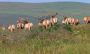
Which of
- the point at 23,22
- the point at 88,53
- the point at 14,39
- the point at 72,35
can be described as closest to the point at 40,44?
the point at 14,39

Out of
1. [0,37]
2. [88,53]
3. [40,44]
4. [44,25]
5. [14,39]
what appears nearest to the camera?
[88,53]

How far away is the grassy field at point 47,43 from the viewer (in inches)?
711

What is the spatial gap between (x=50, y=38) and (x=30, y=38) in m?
1.03

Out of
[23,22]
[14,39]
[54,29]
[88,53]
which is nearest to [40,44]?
[14,39]

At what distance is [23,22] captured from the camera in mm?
35125

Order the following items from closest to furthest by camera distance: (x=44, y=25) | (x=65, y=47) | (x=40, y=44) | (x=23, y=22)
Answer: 1. (x=65, y=47)
2. (x=40, y=44)
3. (x=44, y=25)
4. (x=23, y=22)

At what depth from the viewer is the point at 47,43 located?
848 inches

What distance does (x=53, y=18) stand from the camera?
34219 millimetres

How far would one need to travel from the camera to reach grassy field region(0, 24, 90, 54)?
59.2ft

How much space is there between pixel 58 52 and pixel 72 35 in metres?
9.17

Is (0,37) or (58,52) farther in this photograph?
(0,37)

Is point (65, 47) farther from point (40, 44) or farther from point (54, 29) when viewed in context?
point (54, 29)

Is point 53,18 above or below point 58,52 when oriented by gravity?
below

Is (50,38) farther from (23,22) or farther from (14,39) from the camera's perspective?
(23,22)
